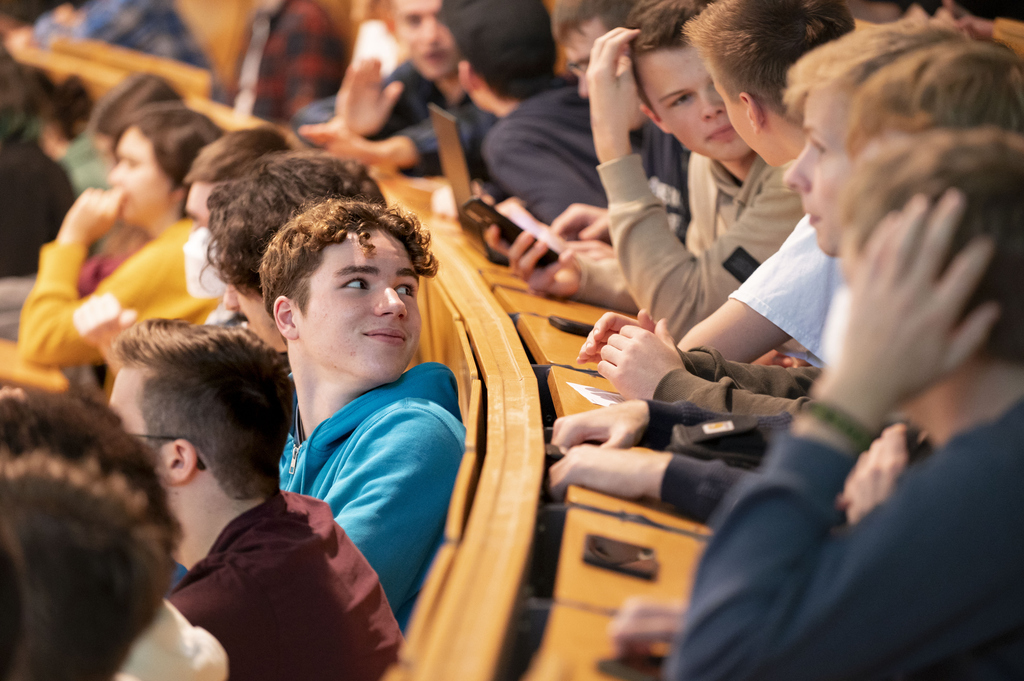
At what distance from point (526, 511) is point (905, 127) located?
1.63 ft

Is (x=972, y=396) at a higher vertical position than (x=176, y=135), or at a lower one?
higher

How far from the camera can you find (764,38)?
1.46 m

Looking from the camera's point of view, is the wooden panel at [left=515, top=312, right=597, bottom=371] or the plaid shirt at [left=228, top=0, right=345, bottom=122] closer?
the wooden panel at [left=515, top=312, right=597, bottom=371]

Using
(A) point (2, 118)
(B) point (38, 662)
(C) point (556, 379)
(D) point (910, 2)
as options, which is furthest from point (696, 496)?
(A) point (2, 118)

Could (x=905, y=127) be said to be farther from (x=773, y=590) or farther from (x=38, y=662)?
(x=38, y=662)

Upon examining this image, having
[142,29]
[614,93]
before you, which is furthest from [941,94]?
[142,29]

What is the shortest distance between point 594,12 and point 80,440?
5.54ft

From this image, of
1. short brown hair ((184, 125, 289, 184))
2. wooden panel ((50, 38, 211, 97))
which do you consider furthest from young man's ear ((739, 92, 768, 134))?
wooden panel ((50, 38, 211, 97))

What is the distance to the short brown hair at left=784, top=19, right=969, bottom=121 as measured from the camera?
35.4 inches

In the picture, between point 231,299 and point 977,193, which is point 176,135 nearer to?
point 231,299

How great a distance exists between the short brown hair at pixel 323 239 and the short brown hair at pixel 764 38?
60cm

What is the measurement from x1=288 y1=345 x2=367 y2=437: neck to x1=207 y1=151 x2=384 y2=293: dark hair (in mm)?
326

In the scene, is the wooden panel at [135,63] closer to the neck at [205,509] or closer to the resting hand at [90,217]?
the resting hand at [90,217]

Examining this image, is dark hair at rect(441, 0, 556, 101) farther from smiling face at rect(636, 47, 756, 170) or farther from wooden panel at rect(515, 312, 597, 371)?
wooden panel at rect(515, 312, 597, 371)
